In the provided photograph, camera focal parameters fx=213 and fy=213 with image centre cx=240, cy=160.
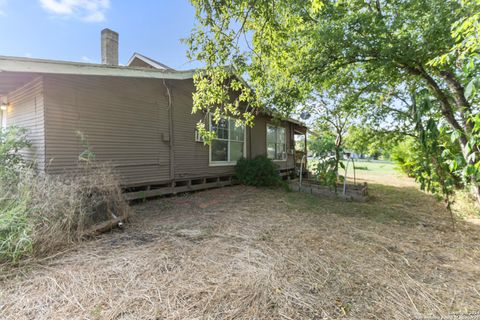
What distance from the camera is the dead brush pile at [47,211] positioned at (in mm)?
2424

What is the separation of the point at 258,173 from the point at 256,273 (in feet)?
18.4

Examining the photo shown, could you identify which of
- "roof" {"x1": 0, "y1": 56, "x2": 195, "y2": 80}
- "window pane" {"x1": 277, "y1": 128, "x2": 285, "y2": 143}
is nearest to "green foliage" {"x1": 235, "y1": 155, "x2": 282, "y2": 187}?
"window pane" {"x1": 277, "y1": 128, "x2": 285, "y2": 143}

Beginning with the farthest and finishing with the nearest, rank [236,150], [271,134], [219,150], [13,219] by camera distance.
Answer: [271,134] < [236,150] < [219,150] < [13,219]

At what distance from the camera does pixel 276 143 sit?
11.0 metres

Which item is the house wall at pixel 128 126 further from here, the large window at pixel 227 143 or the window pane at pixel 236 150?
the window pane at pixel 236 150

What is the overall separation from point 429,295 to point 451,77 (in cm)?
478

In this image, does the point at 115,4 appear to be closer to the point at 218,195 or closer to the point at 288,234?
the point at 218,195

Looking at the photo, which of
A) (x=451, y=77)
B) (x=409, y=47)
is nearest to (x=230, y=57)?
(x=409, y=47)

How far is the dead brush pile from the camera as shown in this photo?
242 cm

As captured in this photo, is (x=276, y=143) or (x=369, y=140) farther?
(x=276, y=143)

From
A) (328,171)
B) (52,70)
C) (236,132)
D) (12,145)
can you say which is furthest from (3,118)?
(328,171)

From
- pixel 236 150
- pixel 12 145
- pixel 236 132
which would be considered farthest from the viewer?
pixel 236 150

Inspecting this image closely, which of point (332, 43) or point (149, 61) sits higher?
point (149, 61)

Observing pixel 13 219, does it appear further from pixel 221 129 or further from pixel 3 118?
pixel 3 118
